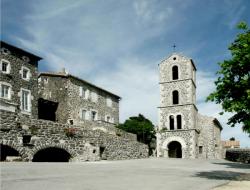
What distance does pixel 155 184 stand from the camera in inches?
450

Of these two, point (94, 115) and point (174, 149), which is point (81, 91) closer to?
point (94, 115)

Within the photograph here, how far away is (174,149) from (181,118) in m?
4.52

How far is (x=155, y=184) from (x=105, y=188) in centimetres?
214

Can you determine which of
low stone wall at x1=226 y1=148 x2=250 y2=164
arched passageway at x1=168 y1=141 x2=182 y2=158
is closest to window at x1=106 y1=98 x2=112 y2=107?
arched passageway at x1=168 y1=141 x2=182 y2=158

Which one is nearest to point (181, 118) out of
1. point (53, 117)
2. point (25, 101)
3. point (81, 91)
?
point (81, 91)

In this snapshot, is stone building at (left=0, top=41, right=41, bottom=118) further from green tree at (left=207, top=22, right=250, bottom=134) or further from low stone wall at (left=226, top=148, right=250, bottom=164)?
low stone wall at (left=226, top=148, right=250, bottom=164)

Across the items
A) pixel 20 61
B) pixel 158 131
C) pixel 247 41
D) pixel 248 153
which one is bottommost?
pixel 248 153

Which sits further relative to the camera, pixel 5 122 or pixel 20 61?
pixel 20 61

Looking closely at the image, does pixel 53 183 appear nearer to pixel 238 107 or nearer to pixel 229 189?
pixel 229 189

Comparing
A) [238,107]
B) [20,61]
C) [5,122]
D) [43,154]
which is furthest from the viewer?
[20,61]

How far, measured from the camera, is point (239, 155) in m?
50.2

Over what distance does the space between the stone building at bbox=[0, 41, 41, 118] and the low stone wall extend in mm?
29376

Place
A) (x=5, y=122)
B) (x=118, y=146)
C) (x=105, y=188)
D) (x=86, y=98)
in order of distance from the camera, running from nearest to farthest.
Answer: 1. (x=105, y=188)
2. (x=5, y=122)
3. (x=118, y=146)
4. (x=86, y=98)

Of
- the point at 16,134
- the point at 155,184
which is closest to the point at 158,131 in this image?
the point at 16,134
